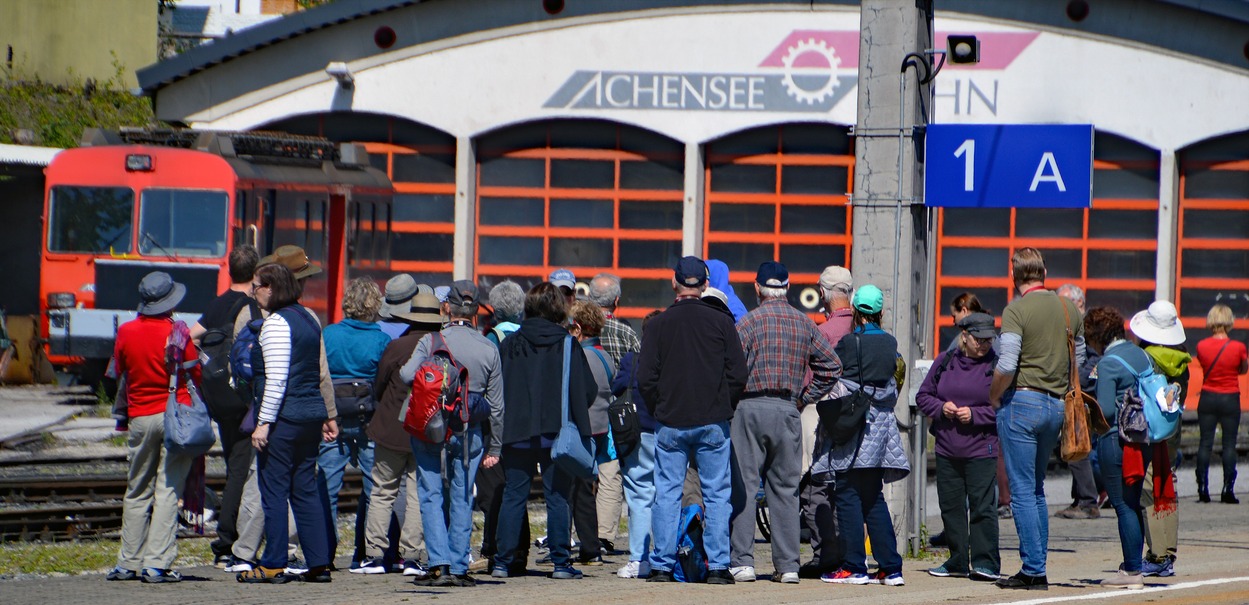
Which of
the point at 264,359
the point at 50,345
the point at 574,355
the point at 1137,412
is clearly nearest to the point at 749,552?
the point at 574,355

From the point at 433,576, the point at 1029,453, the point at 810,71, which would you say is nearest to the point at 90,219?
the point at 810,71

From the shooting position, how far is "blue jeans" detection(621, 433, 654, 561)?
9853mm

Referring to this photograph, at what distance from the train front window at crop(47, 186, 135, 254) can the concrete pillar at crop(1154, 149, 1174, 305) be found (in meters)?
14.6

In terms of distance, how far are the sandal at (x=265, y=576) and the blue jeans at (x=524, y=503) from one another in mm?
1258

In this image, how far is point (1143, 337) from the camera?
9891 mm

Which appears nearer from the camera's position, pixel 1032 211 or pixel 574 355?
pixel 574 355

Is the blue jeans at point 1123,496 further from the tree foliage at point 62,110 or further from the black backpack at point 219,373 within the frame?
the tree foliage at point 62,110

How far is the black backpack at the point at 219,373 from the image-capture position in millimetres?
9250

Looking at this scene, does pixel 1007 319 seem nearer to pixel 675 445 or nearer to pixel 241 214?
pixel 675 445

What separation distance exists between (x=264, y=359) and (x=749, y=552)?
3042mm

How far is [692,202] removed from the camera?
24.4 metres

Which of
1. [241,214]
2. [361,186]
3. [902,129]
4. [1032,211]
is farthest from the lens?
[1032,211]

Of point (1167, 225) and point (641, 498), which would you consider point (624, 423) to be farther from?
point (1167, 225)

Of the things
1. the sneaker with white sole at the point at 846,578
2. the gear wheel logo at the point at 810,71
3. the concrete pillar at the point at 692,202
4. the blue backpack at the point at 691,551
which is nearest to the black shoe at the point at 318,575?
Answer: the blue backpack at the point at 691,551
